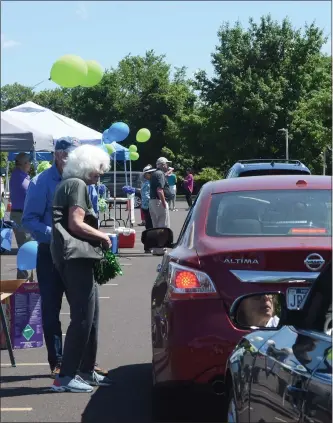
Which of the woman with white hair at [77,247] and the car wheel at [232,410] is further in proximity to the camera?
the woman with white hair at [77,247]

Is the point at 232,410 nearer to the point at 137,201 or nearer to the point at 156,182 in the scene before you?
the point at 156,182

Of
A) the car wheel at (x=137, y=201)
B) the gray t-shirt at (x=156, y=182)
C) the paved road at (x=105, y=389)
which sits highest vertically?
the gray t-shirt at (x=156, y=182)

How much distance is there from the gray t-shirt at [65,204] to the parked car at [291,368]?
2.29m

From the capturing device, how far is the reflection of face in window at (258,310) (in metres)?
4.94

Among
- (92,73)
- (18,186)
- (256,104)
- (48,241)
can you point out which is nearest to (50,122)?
(18,186)

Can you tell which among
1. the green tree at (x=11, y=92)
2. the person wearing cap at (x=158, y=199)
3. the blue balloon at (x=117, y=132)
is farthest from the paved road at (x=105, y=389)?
the blue balloon at (x=117, y=132)

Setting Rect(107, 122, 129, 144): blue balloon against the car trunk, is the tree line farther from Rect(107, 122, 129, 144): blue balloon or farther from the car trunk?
the car trunk

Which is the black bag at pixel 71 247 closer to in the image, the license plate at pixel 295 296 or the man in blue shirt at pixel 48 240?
the man in blue shirt at pixel 48 240

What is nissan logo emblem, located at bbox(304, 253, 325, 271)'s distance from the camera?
5418mm

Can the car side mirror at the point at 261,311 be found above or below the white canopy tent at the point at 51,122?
below

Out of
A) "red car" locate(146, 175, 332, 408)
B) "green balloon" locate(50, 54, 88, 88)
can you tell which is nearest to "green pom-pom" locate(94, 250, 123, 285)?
"red car" locate(146, 175, 332, 408)

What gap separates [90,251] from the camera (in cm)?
667

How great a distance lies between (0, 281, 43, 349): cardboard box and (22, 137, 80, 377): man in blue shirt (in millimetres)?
749

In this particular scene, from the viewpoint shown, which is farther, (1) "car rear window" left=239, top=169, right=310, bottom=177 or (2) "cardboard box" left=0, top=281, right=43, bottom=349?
(1) "car rear window" left=239, top=169, right=310, bottom=177
